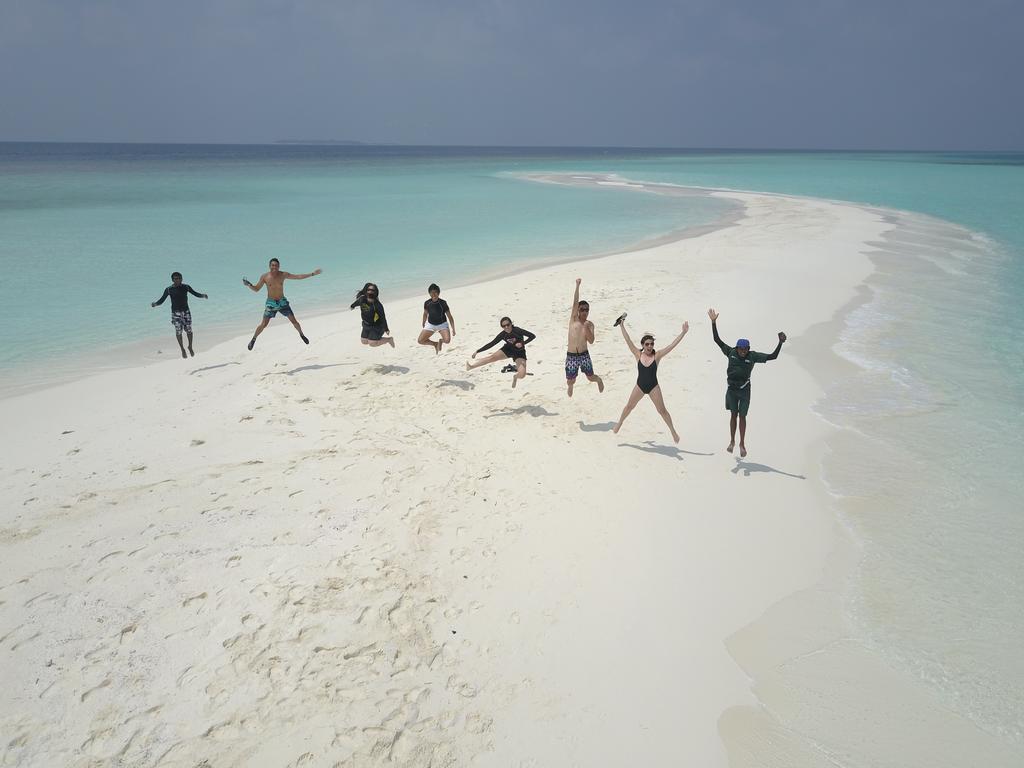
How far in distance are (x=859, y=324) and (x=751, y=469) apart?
8426 mm

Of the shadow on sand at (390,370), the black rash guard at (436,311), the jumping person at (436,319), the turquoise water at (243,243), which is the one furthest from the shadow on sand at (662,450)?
the turquoise water at (243,243)

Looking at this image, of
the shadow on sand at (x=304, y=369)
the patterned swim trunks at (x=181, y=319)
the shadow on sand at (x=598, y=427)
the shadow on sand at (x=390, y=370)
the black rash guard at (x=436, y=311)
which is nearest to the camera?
the shadow on sand at (x=598, y=427)

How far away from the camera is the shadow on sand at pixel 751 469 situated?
834 cm

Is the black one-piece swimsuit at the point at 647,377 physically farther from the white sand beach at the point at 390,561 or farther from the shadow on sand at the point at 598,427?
the shadow on sand at the point at 598,427

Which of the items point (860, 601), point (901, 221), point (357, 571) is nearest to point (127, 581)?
point (357, 571)

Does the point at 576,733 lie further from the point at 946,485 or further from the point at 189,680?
the point at 946,485

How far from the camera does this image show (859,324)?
14.9 meters

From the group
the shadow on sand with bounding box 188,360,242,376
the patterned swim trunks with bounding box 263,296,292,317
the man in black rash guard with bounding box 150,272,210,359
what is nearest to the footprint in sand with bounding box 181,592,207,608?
the shadow on sand with bounding box 188,360,242,376

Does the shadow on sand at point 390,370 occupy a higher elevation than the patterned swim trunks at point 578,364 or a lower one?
lower

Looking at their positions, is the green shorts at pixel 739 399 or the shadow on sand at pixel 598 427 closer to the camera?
the green shorts at pixel 739 399

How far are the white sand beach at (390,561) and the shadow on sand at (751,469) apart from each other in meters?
0.04

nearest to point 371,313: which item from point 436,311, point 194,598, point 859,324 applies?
point 436,311

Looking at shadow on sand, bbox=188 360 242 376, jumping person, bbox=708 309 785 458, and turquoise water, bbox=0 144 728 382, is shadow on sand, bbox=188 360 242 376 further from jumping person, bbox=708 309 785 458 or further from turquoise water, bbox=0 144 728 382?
jumping person, bbox=708 309 785 458

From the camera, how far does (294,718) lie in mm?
4691
